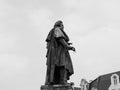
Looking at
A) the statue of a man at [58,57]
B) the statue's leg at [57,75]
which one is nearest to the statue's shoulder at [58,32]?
the statue of a man at [58,57]

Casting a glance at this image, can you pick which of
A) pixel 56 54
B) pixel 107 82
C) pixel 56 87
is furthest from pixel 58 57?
pixel 107 82

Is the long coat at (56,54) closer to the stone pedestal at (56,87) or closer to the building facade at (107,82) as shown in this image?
the stone pedestal at (56,87)

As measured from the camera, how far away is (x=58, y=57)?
10734 millimetres

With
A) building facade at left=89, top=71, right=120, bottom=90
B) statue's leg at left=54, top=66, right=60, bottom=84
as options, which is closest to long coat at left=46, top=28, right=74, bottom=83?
statue's leg at left=54, top=66, right=60, bottom=84

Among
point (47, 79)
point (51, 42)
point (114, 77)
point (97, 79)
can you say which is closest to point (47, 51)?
point (51, 42)

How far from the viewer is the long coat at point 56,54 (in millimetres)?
10586

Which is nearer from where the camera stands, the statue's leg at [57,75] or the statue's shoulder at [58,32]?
the statue's leg at [57,75]

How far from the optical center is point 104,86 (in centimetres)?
5881

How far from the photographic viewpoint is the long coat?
10.6 m

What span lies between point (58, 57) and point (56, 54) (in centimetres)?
15

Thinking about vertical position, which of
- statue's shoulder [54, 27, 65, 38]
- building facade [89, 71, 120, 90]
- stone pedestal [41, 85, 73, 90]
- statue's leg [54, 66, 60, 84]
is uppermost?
building facade [89, 71, 120, 90]

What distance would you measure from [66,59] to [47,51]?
0.81 m

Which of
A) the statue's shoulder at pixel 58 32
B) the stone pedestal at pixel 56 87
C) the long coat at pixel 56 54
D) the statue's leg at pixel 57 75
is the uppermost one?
the statue's shoulder at pixel 58 32

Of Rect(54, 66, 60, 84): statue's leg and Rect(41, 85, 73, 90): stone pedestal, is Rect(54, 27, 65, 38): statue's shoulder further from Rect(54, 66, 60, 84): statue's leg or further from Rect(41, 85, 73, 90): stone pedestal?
Rect(41, 85, 73, 90): stone pedestal
